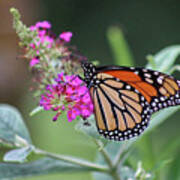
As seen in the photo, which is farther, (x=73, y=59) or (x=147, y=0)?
(x=147, y=0)

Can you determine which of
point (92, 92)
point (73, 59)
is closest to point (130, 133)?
point (92, 92)

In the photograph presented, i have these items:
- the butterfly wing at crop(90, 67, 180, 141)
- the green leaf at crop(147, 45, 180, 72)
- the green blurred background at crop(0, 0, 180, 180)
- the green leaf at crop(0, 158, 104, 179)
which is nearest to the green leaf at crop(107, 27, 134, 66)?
the green leaf at crop(147, 45, 180, 72)

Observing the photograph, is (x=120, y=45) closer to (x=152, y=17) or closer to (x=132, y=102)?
(x=132, y=102)

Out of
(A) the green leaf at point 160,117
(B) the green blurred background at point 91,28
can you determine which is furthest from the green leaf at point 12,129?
(B) the green blurred background at point 91,28

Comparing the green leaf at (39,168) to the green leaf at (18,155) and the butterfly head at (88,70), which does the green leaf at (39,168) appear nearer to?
the green leaf at (18,155)

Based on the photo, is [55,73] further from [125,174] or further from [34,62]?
[125,174]

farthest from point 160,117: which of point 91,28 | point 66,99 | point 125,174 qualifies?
point 91,28
